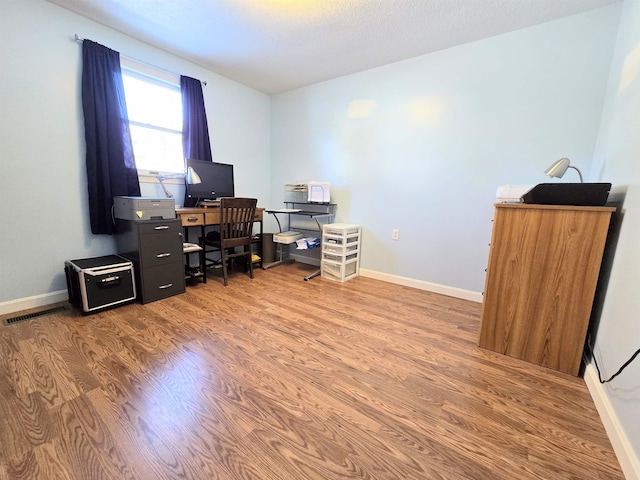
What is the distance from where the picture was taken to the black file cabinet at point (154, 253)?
2207 millimetres

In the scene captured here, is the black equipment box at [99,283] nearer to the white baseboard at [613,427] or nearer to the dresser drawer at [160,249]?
the dresser drawer at [160,249]

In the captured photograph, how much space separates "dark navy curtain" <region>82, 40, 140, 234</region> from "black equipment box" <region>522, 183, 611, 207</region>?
3242 mm

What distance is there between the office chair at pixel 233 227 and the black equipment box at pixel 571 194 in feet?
7.62

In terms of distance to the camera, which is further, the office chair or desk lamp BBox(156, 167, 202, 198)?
desk lamp BBox(156, 167, 202, 198)

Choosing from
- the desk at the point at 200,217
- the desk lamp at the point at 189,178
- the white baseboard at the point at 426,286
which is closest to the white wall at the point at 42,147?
the desk lamp at the point at 189,178

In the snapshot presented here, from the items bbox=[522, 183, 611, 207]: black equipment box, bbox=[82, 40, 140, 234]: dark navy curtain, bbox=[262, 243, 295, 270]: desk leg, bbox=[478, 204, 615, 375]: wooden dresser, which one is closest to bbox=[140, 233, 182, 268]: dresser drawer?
bbox=[82, 40, 140, 234]: dark navy curtain

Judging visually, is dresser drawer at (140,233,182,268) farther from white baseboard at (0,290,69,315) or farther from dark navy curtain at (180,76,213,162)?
dark navy curtain at (180,76,213,162)

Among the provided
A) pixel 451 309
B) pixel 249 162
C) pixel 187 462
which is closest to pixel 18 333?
pixel 187 462

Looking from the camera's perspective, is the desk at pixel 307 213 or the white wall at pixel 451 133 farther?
the desk at pixel 307 213

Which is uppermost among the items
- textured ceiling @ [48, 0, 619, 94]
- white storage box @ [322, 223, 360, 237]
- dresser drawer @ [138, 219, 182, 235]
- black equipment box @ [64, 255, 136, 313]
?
textured ceiling @ [48, 0, 619, 94]

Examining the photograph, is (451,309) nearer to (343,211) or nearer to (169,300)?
(343,211)

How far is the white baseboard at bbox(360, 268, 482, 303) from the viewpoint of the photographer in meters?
2.52

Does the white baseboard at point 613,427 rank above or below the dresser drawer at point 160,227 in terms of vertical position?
below

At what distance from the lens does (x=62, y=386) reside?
1.29 meters
